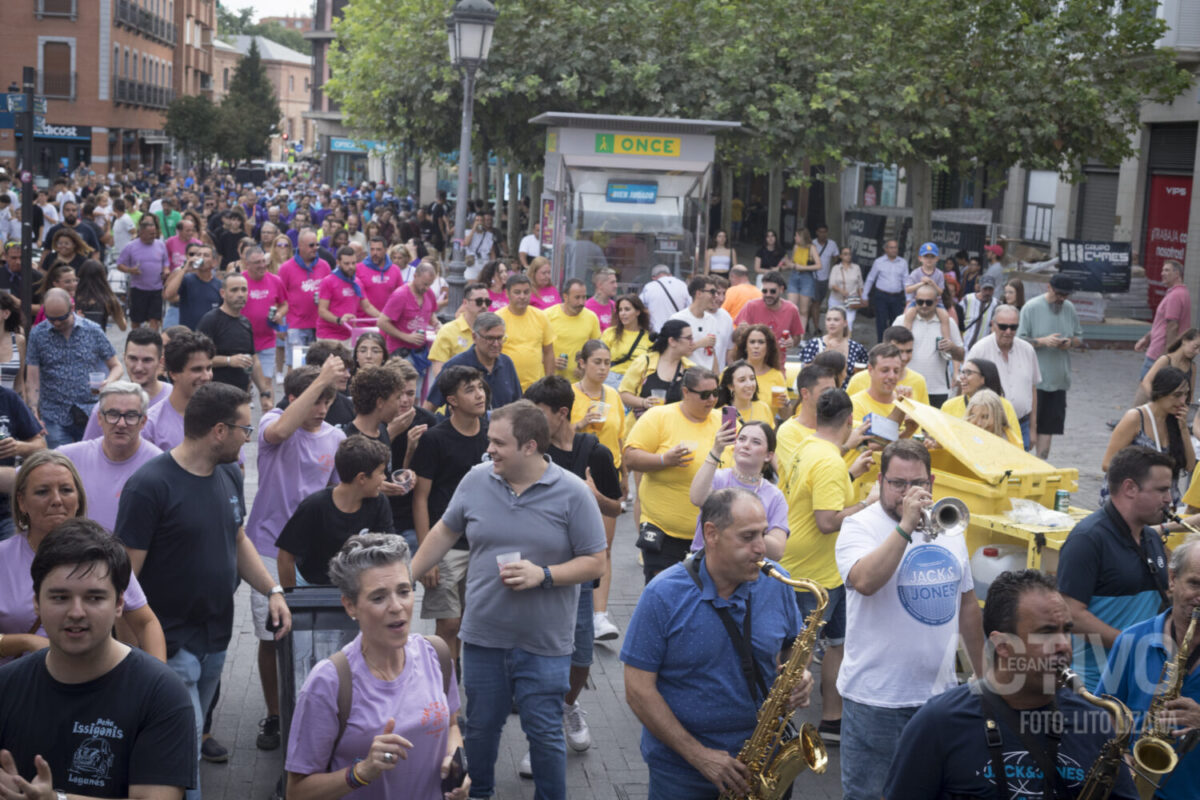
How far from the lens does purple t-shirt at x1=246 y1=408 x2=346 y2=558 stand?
6801 millimetres

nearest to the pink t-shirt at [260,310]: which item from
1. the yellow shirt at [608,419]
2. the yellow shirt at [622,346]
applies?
the yellow shirt at [622,346]

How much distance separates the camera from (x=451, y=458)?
7.14 meters

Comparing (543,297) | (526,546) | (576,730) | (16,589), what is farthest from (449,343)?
(16,589)

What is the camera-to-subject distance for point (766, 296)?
12781mm

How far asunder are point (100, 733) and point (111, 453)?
9.11 ft

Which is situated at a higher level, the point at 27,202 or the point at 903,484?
the point at 27,202

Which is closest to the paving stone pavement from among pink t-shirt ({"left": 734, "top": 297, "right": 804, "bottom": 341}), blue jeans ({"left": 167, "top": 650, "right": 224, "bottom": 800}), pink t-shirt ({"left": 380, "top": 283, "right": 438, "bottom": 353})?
blue jeans ({"left": 167, "top": 650, "right": 224, "bottom": 800})

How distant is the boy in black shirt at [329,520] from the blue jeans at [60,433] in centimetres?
358

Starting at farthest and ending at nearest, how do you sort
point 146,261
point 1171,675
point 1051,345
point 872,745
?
1. point 146,261
2. point 1051,345
3. point 872,745
4. point 1171,675

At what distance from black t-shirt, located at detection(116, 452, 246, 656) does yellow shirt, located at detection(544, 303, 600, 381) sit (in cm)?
595

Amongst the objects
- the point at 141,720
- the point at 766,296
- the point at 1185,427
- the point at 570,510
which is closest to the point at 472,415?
the point at 570,510

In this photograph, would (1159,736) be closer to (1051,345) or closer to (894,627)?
(894,627)

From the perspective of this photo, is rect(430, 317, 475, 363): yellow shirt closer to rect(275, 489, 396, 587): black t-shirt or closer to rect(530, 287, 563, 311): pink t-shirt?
rect(530, 287, 563, 311): pink t-shirt

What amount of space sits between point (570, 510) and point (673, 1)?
20.5 meters
